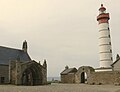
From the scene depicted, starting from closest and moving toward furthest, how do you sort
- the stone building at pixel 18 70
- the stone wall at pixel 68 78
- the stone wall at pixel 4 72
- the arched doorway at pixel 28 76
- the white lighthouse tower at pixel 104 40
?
the stone building at pixel 18 70
the white lighthouse tower at pixel 104 40
the arched doorway at pixel 28 76
the stone wall at pixel 4 72
the stone wall at pixel 68 78

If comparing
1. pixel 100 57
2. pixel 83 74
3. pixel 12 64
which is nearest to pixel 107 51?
pixel 100 57

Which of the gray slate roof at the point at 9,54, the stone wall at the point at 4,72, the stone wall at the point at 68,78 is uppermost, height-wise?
the gray slate roof at the point at 9,54

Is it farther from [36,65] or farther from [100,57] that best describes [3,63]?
[100,57]

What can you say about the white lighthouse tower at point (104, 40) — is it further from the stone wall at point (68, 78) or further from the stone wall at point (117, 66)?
the stone wall at point (68, 78)

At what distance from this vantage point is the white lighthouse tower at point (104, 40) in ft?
125

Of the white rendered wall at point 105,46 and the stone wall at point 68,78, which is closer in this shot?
the white rendered wall at point 105,46

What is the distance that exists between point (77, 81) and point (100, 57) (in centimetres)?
1054

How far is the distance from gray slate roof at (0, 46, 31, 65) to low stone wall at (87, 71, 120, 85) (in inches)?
664

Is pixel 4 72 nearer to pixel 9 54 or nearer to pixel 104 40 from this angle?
pixel 9 54

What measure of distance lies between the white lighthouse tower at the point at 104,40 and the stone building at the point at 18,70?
11.7 meters

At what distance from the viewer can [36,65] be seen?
128ft

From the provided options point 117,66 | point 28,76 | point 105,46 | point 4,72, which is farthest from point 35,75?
point 117,66

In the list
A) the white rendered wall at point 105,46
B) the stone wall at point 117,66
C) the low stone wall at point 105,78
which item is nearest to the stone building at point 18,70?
the low stone wall at point 105,78

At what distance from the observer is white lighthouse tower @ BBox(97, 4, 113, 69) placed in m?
38.2
